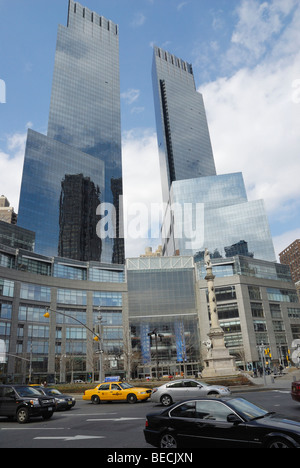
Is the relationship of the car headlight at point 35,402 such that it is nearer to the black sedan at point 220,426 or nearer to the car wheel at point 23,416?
the car wheel at point 23,416

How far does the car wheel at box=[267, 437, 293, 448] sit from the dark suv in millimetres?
12154

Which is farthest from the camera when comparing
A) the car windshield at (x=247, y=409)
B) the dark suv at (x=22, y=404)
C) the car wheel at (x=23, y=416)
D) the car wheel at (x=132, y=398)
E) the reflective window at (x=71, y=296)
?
the reflective window at (x=71, y=296)

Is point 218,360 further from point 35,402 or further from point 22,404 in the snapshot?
point 22,404

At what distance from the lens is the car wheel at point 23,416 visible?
1487 cm

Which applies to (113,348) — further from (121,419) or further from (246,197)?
(246,197)

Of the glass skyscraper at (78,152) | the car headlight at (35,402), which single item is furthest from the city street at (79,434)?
the glass skyscraper at (78,152)

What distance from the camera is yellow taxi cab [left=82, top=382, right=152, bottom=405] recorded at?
22.2m

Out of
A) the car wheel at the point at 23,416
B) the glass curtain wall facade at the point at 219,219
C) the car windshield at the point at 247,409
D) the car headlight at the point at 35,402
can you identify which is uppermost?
the glass curtain wall facade at the point at 219,219

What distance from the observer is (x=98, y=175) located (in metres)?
154

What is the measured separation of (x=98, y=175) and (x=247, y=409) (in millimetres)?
151674

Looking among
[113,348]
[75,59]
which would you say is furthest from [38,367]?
[75,59]

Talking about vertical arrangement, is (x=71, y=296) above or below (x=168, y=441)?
above

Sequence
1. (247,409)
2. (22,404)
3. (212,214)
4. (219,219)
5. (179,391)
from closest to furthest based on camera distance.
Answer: (247,409) < (22,404) < (179,391) < (219,219) < (212,214)

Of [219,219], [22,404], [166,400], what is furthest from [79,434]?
[219,219]
